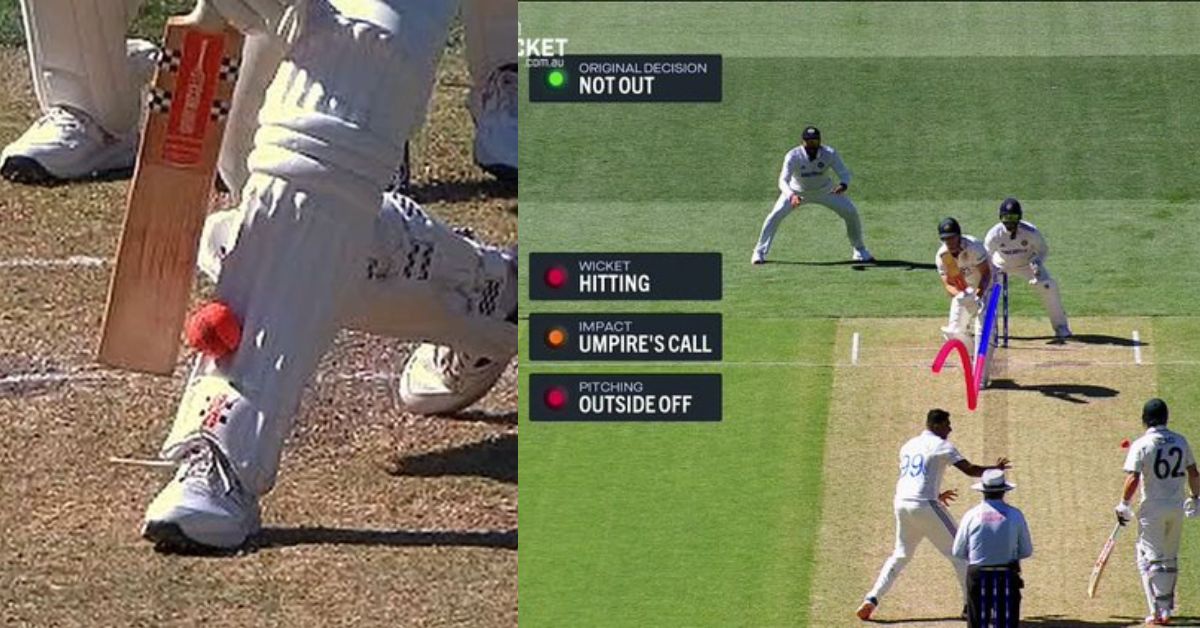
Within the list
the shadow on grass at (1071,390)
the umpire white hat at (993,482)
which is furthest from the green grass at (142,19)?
the umpire white hat at (993,482)

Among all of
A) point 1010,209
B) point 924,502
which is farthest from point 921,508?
point 1010,209

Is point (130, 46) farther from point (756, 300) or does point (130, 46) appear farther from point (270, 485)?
point (270, 485)

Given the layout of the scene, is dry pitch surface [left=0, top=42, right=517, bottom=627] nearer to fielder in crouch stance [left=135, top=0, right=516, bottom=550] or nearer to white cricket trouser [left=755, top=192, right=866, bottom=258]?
fielder in crouch stance [left=135, top=0, right=516, bottom=550]

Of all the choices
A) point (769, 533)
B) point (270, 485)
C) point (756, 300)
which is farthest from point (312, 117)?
point (756, 300)

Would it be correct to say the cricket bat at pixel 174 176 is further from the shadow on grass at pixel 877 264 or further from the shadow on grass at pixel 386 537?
the shadow on grass at pixel 877 264

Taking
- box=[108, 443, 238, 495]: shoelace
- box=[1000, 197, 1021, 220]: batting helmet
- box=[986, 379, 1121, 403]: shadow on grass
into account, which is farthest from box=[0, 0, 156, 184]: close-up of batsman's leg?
box=[1000, 197, 1021, 220]: batting helmet

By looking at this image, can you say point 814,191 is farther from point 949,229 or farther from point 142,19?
point 142,19
